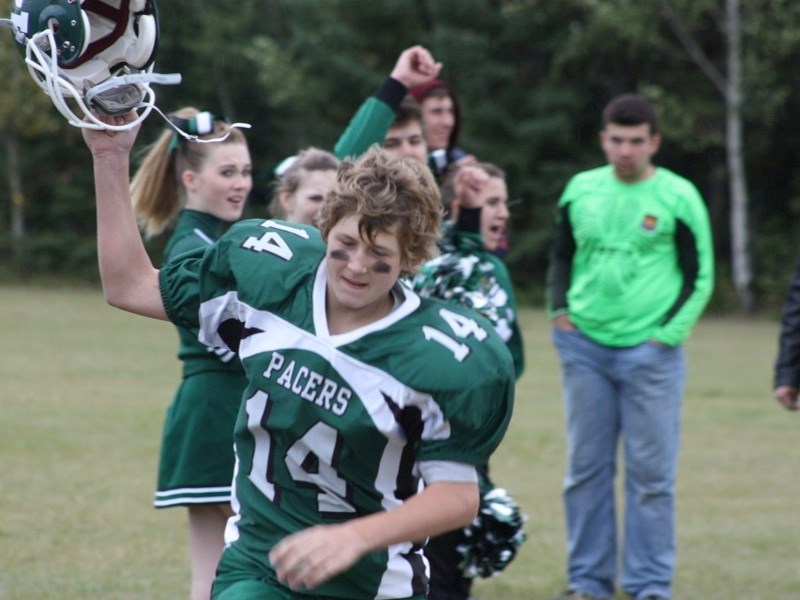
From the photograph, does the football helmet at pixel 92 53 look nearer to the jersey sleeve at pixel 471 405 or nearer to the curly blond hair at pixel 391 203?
the curly blond hair at pixel 391 203

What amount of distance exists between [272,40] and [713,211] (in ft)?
40.2

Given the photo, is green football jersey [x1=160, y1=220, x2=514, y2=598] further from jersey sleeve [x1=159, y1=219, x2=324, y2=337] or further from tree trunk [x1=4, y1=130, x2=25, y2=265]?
tree trunk [x1=4, y1=130, x2=25, y2=265]

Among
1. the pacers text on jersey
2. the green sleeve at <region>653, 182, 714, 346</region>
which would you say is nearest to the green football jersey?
the pacers text on jersey

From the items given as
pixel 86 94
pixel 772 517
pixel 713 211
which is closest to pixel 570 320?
pixel 772 517

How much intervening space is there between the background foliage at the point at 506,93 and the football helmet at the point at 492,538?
21.7 m

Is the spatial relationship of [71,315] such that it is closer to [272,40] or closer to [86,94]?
[272,40]

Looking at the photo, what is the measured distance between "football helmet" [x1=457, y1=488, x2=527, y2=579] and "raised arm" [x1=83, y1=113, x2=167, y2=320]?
221cm

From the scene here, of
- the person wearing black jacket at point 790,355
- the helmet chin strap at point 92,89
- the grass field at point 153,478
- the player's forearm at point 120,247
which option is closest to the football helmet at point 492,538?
the grass field at point 153,478

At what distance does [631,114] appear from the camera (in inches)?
254

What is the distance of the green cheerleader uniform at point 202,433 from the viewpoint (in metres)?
4.75

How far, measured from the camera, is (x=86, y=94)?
3.15m

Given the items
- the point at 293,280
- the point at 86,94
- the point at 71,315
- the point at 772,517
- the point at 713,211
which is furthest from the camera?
the point at 713,211

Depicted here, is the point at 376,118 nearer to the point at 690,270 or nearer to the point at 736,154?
the point at 690,270

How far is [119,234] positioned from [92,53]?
1.67 feet
